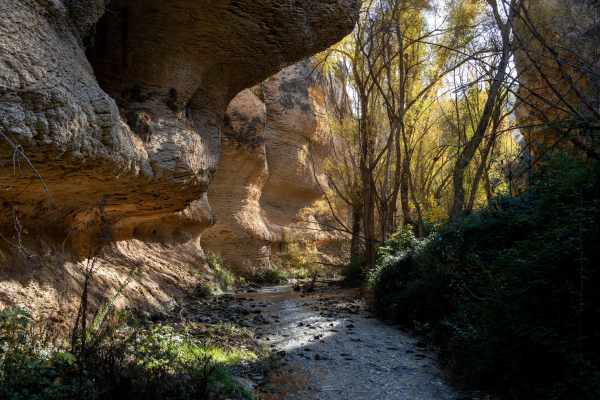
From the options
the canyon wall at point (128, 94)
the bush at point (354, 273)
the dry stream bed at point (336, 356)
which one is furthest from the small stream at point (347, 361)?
the bush at point (354, 273)

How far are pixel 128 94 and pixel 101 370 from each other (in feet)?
20.4

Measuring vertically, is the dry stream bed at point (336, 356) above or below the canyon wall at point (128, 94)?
below

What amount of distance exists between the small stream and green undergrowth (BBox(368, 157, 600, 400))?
436 mm

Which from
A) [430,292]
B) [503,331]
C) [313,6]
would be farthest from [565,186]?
[313,6]

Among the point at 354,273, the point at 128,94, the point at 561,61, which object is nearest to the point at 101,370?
the point at 561,61

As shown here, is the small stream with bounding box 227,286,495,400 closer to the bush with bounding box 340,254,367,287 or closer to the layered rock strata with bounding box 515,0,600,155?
the layered rock strata with bounding box 515,0,600,155

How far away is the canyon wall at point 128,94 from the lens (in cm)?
438

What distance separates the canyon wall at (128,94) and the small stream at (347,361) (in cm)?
336

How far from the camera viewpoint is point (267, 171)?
20375mm

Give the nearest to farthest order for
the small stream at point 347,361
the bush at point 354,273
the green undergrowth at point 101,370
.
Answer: the green undergrowth at point 101,370, the small stream at point 347,361, the bush at point 354,273

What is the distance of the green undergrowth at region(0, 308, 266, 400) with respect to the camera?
3.29 m

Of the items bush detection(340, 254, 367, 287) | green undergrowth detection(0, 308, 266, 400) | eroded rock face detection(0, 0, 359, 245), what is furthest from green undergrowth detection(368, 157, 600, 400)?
bush detection(340, 254, 367, 287)

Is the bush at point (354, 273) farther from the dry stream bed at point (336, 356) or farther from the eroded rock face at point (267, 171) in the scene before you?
the dry stream bed at point (336, 356)

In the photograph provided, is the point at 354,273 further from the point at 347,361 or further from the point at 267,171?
the point at 347,361
